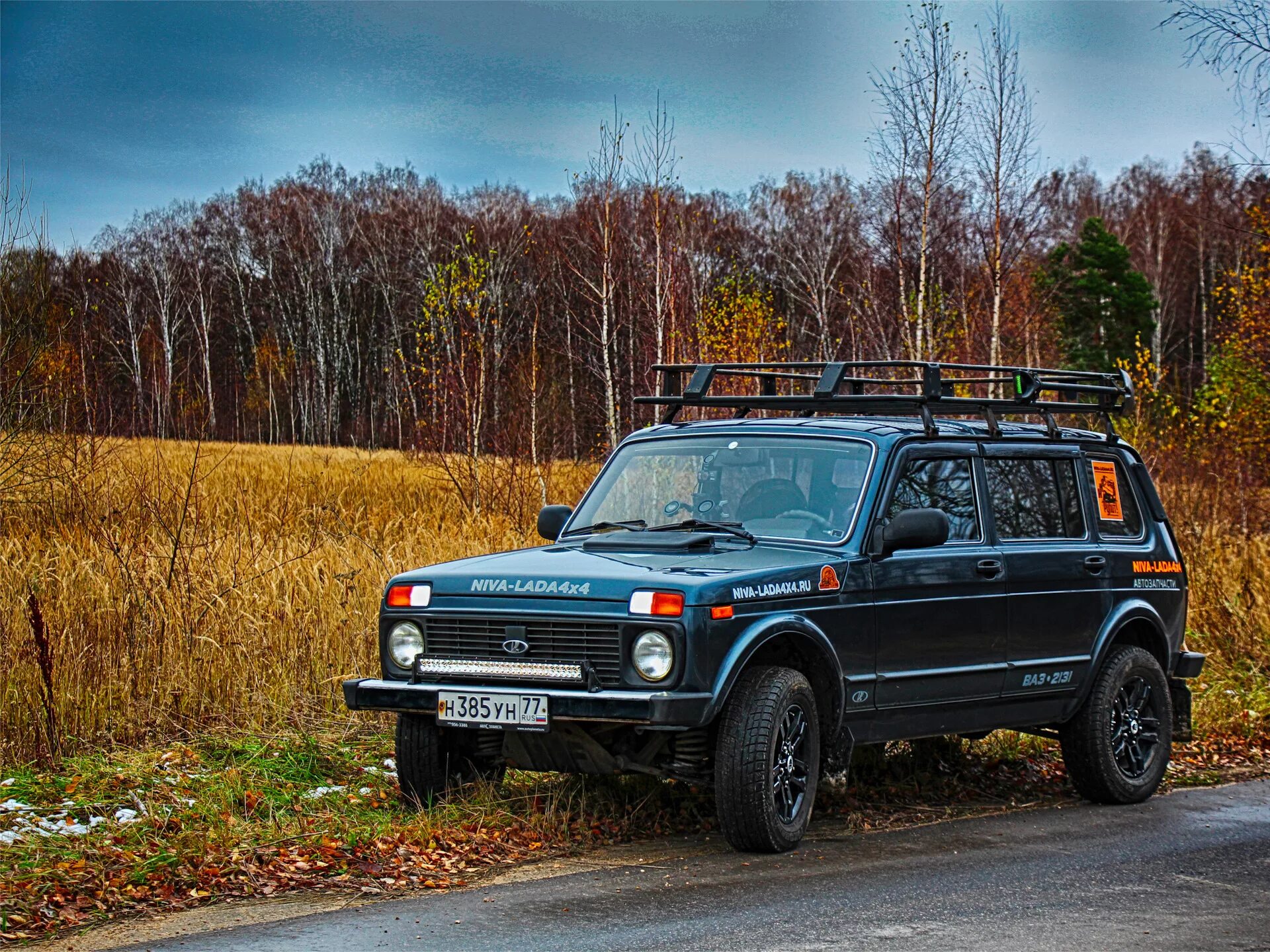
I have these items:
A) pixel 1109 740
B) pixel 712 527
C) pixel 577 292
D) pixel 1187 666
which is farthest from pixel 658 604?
pixel 577 292

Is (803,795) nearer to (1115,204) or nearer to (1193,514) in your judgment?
(1193,514)

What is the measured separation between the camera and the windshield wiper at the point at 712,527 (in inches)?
298

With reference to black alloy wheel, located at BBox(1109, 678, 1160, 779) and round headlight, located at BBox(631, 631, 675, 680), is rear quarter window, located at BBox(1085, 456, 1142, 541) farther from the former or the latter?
round headlight, located at BBox(631, 631, 675, 680)

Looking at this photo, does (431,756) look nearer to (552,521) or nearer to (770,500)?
(552,521)

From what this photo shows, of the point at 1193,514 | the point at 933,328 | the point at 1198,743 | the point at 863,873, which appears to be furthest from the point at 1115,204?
the point at 863,873

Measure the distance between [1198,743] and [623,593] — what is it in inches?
237

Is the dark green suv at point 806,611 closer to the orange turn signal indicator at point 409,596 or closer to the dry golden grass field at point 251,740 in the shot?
the orange turn signal indicator at point 409,596

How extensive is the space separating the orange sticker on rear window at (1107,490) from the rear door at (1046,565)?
0.16 m

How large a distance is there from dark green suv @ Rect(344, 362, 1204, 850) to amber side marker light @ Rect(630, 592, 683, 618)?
1 cm

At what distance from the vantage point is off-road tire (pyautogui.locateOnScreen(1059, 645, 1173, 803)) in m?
8.71

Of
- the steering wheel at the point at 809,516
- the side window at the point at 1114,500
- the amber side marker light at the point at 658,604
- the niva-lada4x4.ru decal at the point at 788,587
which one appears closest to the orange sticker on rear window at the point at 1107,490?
the side window at the point at 1114,500

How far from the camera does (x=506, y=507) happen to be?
18.9 m

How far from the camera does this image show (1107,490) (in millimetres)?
9383

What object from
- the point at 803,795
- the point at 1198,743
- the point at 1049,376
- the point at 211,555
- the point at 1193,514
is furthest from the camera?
the point at 1193,514
